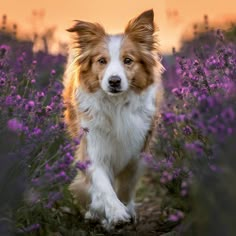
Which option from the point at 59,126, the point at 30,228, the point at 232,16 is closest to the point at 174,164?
the point at 59,126

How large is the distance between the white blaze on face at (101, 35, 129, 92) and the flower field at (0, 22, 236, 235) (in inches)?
21.8

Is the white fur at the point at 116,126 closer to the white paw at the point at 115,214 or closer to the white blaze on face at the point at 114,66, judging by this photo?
the white blaze on face at the point at 114,66

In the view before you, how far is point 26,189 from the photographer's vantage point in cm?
402

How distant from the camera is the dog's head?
573 centimetres

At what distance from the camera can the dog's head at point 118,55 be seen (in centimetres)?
573

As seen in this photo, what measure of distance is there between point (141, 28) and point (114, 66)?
67 cm

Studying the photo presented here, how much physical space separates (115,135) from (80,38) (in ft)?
3.45

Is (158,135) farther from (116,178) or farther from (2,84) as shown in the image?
(2,84)

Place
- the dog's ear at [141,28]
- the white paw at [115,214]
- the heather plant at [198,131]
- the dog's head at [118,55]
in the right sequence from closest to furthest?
the heather plant at [198,131] < the white paw at [115,214] < the dog's head at [118,55] < the dog's ear at [141,28]

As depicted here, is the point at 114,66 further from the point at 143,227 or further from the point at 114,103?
the point at 143,227

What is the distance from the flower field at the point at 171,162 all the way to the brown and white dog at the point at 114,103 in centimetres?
32

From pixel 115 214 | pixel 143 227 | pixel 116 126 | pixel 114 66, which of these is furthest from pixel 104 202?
pixel 114 66

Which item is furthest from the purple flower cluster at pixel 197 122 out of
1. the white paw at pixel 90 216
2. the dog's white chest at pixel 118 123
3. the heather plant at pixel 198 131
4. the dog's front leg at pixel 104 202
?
the white paw at pixel 90 216

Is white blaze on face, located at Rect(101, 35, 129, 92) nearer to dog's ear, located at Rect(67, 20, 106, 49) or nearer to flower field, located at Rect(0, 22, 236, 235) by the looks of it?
dog's ear, located at Rect(67, 20, 106, 49)
